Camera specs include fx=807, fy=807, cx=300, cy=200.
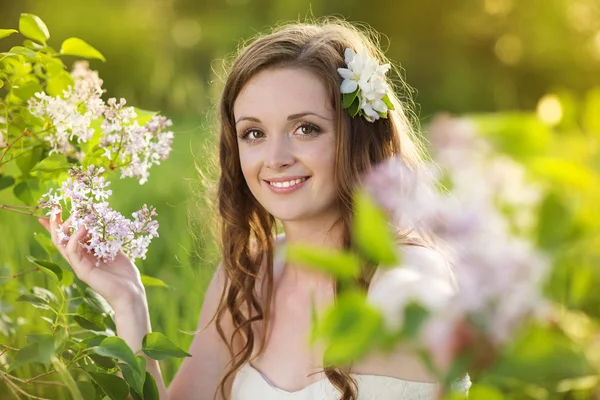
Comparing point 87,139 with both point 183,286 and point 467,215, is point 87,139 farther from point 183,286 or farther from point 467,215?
point 183,286

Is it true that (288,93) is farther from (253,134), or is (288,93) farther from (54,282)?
(54,282)

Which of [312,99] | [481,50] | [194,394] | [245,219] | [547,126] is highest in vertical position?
[481,50]

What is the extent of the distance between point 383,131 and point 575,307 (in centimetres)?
150

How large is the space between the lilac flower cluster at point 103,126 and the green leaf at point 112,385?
16.5 inches

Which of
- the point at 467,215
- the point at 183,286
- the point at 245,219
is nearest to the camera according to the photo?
the point at 467,215

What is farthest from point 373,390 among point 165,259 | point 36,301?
point 165,259

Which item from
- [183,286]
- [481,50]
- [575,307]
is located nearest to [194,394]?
[183,286]

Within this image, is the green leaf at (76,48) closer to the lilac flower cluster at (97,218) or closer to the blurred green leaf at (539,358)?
the lilac flower cluster at (97,218)

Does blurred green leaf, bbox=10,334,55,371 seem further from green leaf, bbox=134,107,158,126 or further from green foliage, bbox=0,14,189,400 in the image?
green leaf, bbox=134,107,158,126

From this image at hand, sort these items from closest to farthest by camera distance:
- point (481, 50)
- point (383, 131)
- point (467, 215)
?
1. point (467, 215)
2. point (383, 131)
3. point (481, 50)

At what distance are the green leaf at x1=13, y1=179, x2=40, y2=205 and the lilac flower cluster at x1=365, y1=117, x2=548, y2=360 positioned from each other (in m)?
1.49

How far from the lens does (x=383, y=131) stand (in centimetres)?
210

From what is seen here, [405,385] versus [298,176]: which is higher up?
[298,176]

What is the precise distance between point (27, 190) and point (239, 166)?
1.99ft
